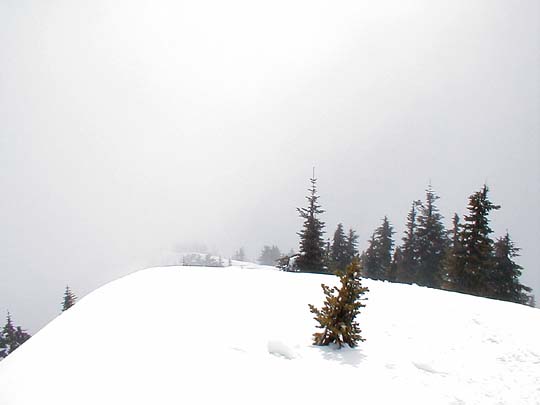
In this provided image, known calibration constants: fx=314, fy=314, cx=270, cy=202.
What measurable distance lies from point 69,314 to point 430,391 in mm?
8396

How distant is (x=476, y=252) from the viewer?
24.4 meters

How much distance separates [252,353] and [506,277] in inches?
1127

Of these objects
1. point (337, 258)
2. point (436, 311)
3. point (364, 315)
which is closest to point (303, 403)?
point (364, 315)

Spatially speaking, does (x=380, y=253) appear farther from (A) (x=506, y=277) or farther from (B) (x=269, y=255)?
(B) (x=269, y=255)

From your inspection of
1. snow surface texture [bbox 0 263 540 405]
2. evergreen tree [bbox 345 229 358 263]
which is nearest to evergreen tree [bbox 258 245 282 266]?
evergreen tree [bbox 345 229 358 263]

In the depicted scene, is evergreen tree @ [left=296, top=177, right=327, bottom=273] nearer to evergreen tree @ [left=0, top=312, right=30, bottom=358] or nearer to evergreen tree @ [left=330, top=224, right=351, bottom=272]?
evergreen tree @ [left=330, top=224, right=351, bottom=272]

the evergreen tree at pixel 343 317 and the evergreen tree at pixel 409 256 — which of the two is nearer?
the evergreen tree at pixel 343 317

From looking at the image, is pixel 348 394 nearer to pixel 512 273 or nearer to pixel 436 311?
pixel 436 311

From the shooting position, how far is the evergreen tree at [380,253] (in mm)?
40219

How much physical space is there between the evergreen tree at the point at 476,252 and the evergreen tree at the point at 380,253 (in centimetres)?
1499

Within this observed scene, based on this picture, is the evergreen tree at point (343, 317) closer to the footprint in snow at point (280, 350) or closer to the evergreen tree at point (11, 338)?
the footprint in snow at point (280, 350)

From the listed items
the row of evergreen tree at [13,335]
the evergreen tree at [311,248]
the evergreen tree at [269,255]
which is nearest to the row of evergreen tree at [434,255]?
the evergreen tree at [311,248]

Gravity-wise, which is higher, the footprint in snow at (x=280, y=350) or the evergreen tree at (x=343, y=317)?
the evergreen tree at (x=343, y=317)

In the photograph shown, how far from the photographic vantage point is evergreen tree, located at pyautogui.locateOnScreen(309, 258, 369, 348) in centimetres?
775
